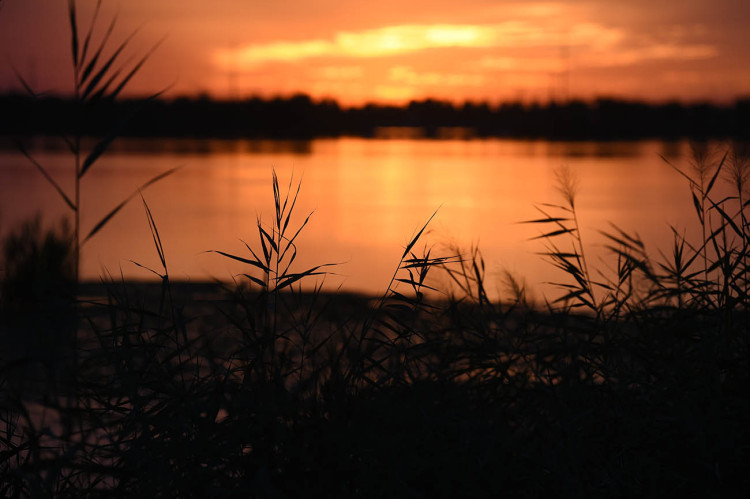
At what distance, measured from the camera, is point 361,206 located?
2664 cm

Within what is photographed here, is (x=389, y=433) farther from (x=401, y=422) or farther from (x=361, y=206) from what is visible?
(x=361, y=206)

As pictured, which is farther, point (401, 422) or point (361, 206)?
point (361, 206)

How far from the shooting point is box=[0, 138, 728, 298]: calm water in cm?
1381

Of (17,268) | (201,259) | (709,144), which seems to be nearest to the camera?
(709,144)

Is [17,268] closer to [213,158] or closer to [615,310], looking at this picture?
[615,310]

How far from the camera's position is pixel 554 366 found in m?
3.58

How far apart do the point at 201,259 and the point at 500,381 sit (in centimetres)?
1174

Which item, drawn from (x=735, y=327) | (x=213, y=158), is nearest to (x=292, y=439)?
(x=735, y=327)

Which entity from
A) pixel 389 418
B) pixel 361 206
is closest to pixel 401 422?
pixel 389 418

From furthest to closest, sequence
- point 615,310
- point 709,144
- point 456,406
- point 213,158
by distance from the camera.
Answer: point 213,158 → point 709,144 → point 615,310 → point 456,406

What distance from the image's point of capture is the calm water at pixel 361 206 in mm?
13812

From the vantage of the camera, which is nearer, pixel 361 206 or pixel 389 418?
pixel 389 418

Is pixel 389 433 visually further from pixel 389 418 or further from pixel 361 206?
pixel 361 206

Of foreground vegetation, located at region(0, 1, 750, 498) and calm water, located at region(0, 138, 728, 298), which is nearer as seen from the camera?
foreground vegetation, located at region(0, 1, 750, 498)
